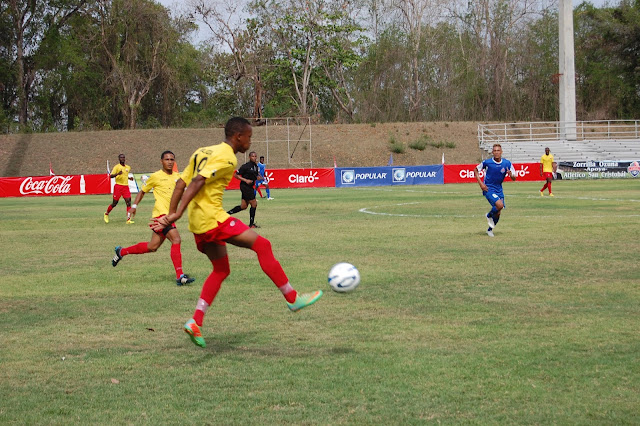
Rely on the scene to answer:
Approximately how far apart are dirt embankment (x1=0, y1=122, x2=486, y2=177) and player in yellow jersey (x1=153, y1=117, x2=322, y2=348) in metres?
50.1

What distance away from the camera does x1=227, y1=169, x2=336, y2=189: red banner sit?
44906 millimetres

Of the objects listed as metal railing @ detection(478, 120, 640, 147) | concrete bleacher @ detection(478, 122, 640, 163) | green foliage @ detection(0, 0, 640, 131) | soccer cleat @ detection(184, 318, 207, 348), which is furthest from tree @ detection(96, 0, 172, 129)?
soccer cleat @ detection(184, 318, 207, 348)

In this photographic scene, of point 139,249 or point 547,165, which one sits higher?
point 547,165

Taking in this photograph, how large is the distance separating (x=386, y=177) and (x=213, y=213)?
38.1 m

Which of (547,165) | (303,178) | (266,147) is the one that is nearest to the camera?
(547,165)

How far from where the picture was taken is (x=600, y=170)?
147ft

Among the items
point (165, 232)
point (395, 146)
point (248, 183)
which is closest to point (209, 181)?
point (165, 232)

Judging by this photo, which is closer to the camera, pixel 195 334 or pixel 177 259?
pixel 195 334

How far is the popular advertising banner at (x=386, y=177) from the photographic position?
44.6m

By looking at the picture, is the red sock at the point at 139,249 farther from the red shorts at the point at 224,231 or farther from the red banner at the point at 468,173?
the red banner at the point at 468,173

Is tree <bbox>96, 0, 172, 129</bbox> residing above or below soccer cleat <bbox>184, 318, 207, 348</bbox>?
above

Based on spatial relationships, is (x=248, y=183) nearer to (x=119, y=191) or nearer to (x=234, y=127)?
(x=119, y=191)

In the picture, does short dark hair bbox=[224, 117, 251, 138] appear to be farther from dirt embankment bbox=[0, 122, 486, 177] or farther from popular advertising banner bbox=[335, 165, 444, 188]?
dirt embankment bbox=[0, 122, 486, 177]

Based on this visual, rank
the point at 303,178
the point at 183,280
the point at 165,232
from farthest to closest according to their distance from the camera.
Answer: the point at 303,178 < the point at 183,280 < the point at 165,232
